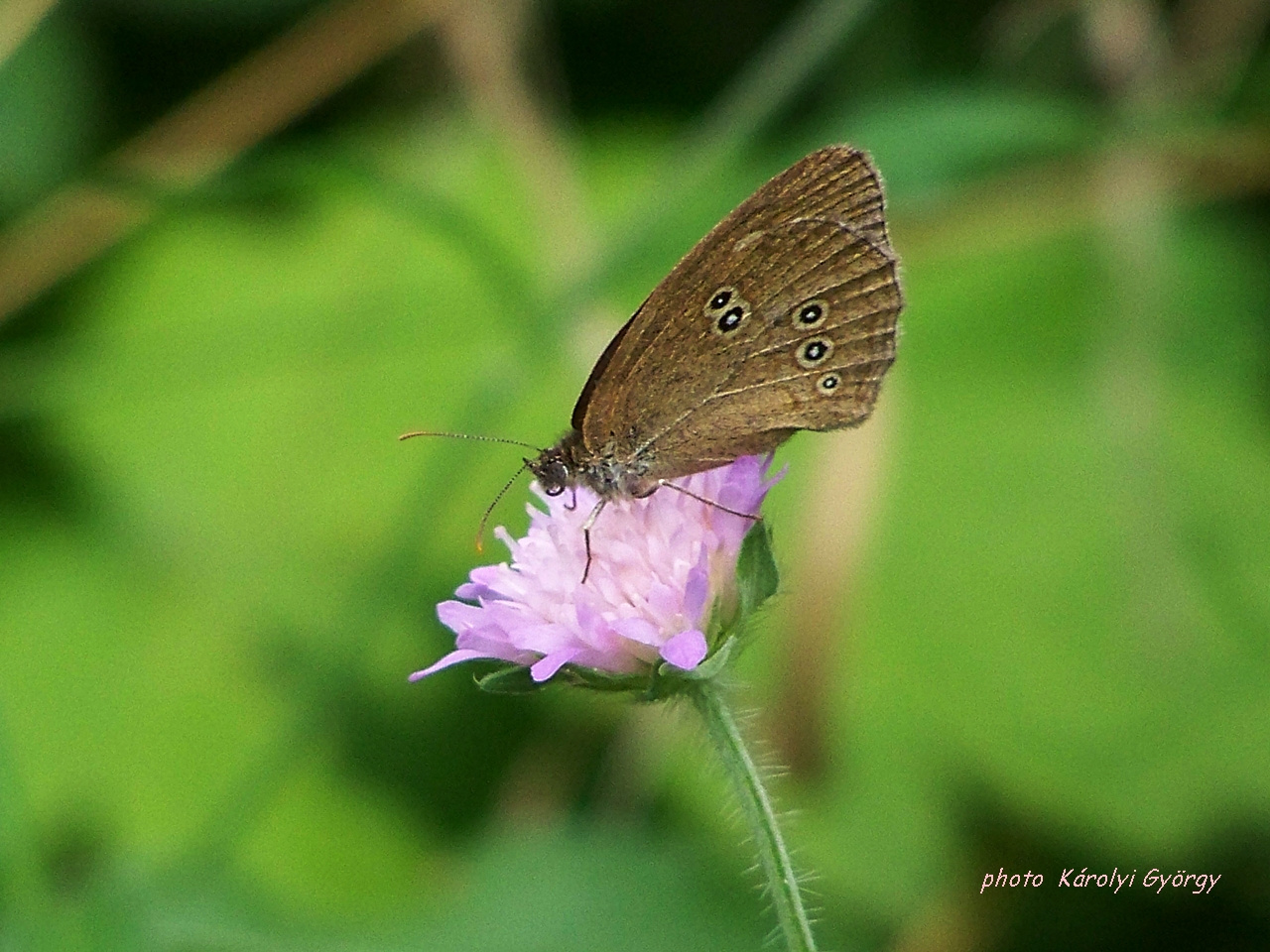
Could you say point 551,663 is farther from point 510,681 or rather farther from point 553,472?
point 553,472

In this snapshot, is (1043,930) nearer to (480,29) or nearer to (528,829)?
(528,829)

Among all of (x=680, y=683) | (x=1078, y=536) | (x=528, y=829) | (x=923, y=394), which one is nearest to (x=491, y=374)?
(x=528, y=829)

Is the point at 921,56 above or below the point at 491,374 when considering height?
above

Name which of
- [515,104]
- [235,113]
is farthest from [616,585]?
[235,113]

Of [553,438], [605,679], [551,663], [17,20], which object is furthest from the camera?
[553,438]

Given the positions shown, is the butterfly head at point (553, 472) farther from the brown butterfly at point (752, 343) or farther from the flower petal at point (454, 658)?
the flower petal at point (454, 658)

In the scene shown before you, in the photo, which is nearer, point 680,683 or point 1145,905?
point 680,683
